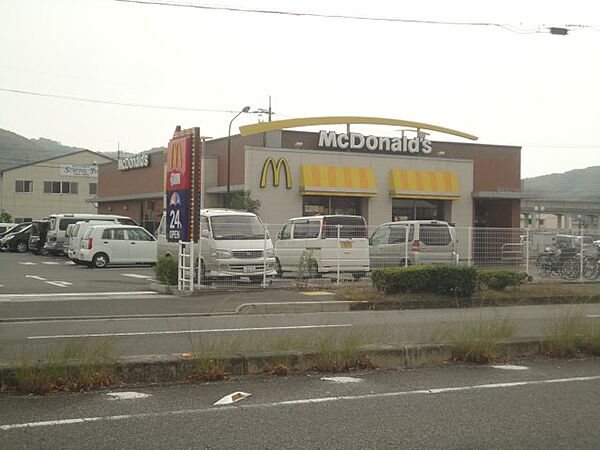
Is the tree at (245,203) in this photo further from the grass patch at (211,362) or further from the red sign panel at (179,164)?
the grass patch at (211,362)

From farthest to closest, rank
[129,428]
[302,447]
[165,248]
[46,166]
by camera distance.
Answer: [46,166] → [165,248] → [129,428] → [302,447]

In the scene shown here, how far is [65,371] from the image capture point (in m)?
7.07

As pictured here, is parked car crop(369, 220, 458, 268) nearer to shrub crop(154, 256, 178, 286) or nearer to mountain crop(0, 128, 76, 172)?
shrub crop(154, 256, 178, 286)

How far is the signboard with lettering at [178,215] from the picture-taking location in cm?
1723

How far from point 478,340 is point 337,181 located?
25.5 m

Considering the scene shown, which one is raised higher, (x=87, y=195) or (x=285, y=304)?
(x=87, y=195)

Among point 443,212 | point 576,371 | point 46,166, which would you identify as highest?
point 46,166

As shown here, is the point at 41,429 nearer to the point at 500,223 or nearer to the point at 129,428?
the point at 129,428

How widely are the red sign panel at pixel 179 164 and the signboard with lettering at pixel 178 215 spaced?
18cm

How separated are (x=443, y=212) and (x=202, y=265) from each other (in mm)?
22536

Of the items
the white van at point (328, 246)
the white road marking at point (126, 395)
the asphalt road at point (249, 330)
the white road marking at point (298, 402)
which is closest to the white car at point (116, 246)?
the white van at point (328, 246)

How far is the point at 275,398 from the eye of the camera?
6.92 m

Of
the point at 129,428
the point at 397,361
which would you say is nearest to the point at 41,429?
the point at 129,428

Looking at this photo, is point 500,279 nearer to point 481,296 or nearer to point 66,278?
point 481,296
